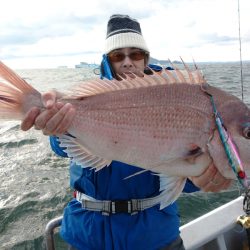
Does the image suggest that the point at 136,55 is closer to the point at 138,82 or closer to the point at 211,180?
the point at 138,82

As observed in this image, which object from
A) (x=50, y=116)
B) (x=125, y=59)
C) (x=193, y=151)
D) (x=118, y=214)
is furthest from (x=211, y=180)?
(x=125, y=59)

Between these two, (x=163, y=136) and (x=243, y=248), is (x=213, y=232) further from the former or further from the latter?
(x=163, y=136)

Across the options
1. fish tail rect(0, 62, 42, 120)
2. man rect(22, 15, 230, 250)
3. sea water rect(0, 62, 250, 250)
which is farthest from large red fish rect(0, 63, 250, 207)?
sea water rect(0, 62, 250, 250)

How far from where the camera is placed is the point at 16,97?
248 cm

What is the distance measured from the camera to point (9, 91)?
249 cm

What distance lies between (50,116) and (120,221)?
1160 mm

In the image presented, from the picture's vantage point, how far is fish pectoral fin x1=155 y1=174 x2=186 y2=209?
8.73 feet

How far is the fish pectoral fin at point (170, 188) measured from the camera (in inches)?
105

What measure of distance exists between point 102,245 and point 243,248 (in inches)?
99.2

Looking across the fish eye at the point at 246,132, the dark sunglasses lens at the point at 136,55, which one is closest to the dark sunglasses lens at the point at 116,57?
the dark sunglasses lens at the point at 136,55

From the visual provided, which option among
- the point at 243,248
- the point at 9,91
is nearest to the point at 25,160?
the point at 243,248

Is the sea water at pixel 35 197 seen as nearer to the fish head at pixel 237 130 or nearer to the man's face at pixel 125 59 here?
the man's face at pixel 125 59

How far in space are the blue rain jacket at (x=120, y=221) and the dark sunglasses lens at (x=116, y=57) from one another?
→ 1252 millimetres

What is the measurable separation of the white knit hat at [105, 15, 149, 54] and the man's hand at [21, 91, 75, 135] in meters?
1.29
